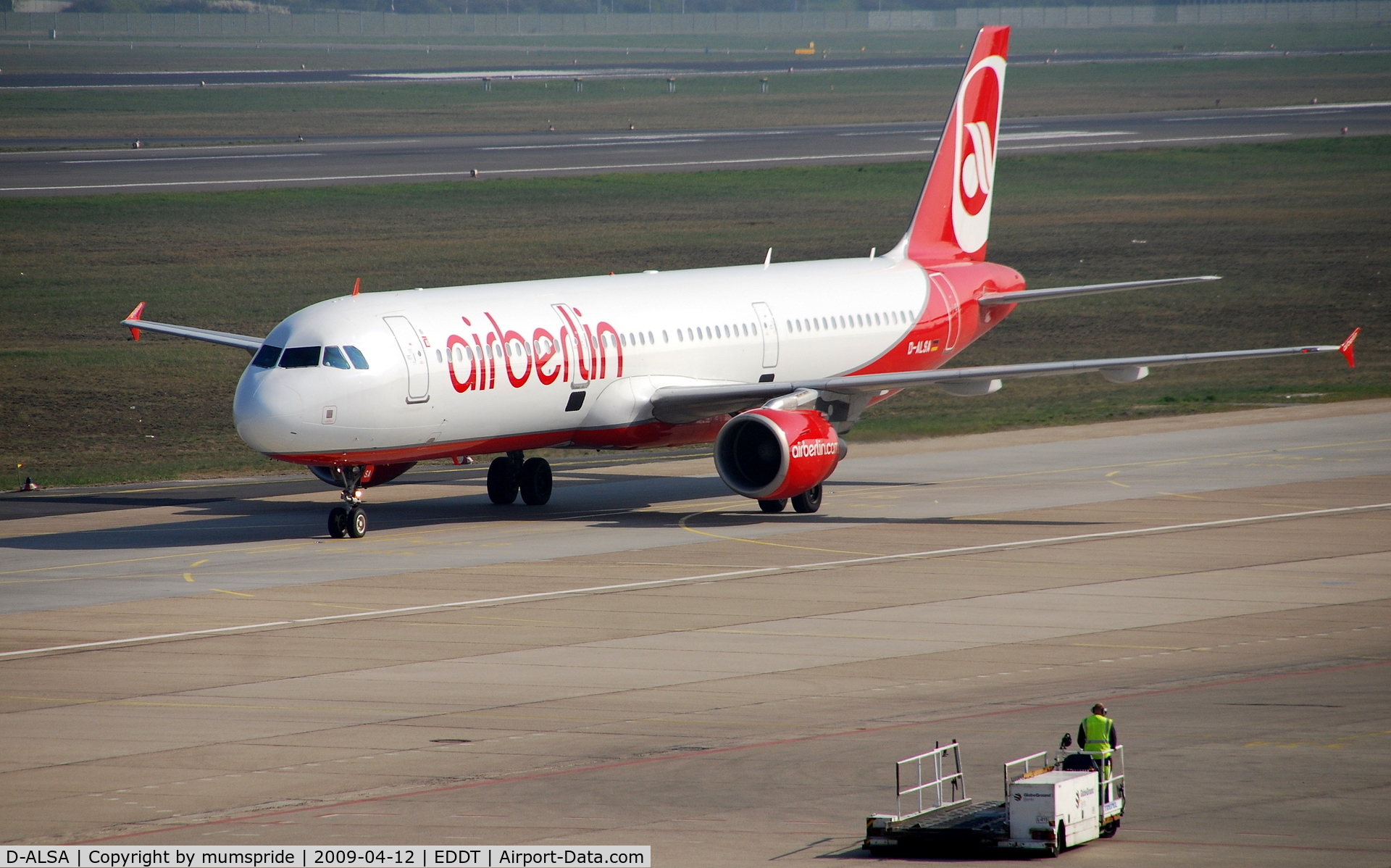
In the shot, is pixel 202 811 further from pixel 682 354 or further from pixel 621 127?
pixel 621 127

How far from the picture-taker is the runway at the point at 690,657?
65.9 ft

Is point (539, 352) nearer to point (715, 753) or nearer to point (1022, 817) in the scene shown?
point (715, 753)

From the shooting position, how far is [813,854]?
1831 cm

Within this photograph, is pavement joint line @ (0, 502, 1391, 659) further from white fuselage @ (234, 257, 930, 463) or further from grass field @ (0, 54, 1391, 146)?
grass field @ (0, 54, 1391, 146)

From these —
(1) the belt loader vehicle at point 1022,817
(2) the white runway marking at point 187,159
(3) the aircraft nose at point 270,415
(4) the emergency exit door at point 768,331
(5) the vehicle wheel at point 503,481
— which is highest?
(2) the white runway marking at point 187,159

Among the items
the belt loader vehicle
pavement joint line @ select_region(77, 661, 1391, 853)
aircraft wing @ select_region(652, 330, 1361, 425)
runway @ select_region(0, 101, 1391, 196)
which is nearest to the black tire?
aircraft wing @ select_region(652, 330, 1361, 425)

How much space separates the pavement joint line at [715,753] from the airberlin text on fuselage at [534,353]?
14.8 meters

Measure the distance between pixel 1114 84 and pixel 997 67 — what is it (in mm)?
122949

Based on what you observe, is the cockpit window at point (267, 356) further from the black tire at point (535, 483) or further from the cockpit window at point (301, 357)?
the black tire at point (535, 483)

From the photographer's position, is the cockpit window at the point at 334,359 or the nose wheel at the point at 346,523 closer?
the cockpit window at the point at 334,359

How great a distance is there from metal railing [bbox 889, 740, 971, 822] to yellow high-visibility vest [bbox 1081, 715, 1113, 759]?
1.32m

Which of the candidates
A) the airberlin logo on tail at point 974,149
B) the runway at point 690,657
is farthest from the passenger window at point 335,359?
the airberlin logo on tail at point 974,149

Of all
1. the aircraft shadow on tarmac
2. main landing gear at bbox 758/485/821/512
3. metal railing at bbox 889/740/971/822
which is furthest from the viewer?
main landing gear at bbox 758/485/821/512

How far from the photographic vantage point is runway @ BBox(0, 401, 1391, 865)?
791 inches
